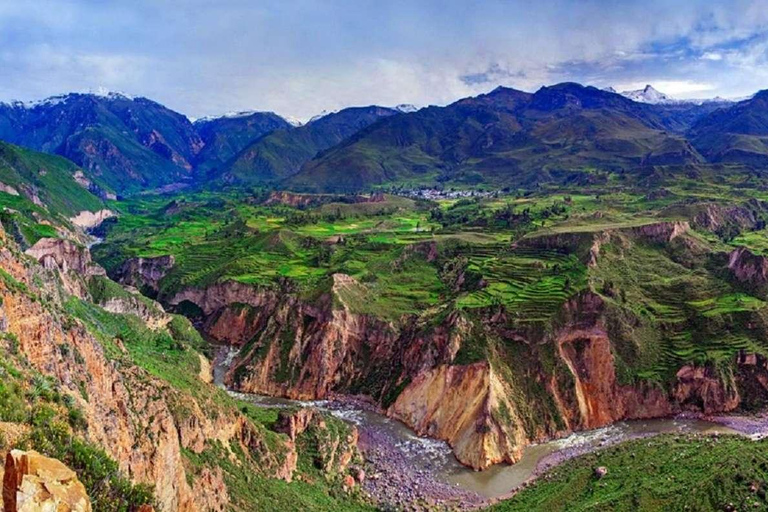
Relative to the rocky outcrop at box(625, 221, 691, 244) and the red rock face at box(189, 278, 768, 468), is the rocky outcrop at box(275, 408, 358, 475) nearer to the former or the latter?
the red rock face at box(189, 278, 768, 468)

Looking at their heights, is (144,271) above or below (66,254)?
below

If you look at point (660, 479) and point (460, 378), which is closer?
point (660, 479)

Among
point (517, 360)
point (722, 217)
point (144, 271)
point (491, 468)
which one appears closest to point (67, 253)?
point (144, 271)

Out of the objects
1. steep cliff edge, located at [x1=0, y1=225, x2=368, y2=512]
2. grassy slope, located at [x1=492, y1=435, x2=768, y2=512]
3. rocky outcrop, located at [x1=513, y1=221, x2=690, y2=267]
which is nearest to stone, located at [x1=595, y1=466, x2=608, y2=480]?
grassy slope, located at [x1=492, y1=435, x2=768, y2=512]

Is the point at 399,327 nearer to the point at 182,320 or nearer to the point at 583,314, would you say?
the point at 583,314

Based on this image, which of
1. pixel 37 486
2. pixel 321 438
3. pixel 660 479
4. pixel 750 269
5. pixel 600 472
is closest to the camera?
pixel 37 486

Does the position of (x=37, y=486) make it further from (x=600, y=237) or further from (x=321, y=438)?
(x=600, y=237)

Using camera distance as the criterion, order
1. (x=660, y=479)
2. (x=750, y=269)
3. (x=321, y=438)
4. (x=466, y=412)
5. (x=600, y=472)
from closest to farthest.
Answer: (x=660, y=479)
(x=600, y=472)
(x=321, y=438)
(x=466, y=412)
(x=750, y=269)
